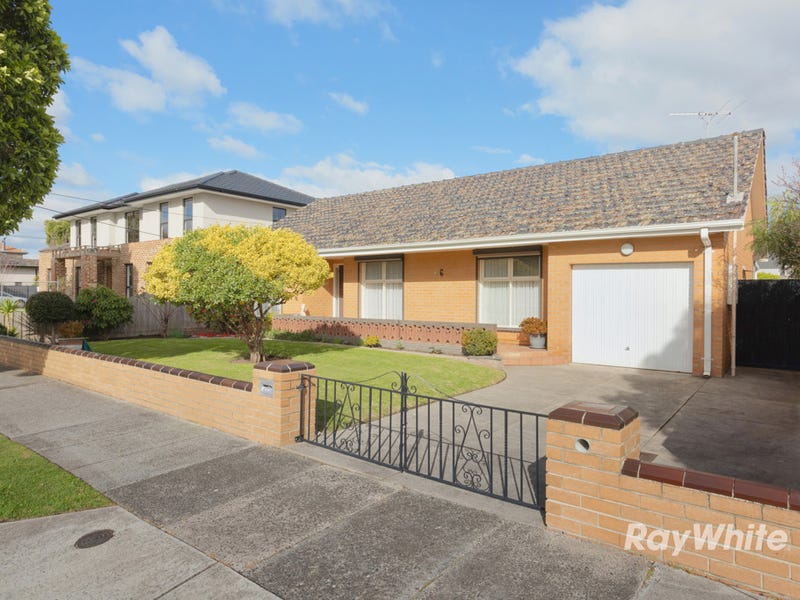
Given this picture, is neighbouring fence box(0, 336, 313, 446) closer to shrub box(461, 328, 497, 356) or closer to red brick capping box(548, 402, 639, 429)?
red brick capping box(548, 402, 639, 429)

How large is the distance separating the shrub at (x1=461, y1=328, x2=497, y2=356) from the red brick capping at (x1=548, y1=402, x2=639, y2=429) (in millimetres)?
9524

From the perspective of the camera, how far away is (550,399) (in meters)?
8.53

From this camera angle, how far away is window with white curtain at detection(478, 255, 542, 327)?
14273 mm

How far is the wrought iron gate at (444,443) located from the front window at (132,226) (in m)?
27.5

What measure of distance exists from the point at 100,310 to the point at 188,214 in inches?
406

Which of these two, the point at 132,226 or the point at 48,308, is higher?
the point at 132,226

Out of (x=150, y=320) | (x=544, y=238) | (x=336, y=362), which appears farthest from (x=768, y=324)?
(x=150, y=320)

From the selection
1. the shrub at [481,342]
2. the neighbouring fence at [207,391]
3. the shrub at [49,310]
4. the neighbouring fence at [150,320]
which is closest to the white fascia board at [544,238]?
the shrub at [481,342]

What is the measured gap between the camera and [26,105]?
8414 mm

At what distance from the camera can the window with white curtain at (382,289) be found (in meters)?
17.3

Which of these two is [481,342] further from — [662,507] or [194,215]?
[194,215]

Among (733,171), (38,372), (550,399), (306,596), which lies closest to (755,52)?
(733,171)

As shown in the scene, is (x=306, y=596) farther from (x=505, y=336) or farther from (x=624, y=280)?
(x=505, y=336)

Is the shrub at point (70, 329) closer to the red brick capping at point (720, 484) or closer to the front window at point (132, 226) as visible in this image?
the front window at point (132, 226)
